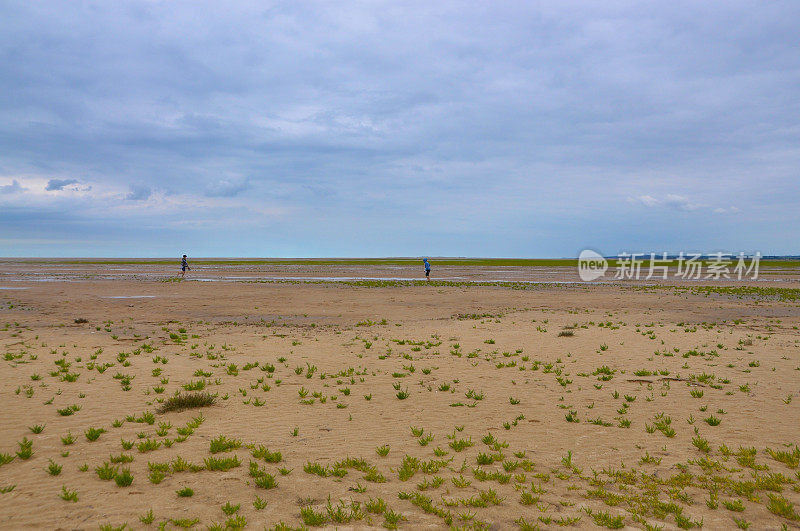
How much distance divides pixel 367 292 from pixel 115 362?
89.1 ft

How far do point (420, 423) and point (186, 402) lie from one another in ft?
18.2

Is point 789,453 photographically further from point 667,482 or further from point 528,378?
point 528,378

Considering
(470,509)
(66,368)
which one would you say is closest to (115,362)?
(66,368)

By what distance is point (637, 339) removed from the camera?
727 inches

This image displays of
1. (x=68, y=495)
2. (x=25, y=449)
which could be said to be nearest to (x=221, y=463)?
(x=68, y=495)

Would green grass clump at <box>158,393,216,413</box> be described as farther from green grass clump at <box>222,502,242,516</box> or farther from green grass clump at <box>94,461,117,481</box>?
green grass clump at <box>222,502,242,516</box>

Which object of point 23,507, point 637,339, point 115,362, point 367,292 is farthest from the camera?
point 367,292

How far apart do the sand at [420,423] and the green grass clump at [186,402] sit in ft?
0.94

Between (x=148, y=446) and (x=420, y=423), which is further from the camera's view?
(x=420, y=423)

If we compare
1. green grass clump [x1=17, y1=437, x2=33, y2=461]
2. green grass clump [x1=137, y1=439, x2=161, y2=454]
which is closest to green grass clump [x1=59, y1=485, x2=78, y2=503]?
green grass clump [x1=137, y1=439, x2=161, y2=454]

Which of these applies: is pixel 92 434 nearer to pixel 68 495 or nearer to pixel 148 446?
pixel 148 446

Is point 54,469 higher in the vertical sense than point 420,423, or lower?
higher

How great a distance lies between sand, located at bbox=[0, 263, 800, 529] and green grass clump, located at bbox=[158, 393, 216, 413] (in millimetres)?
288

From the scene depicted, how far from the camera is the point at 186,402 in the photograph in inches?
391
